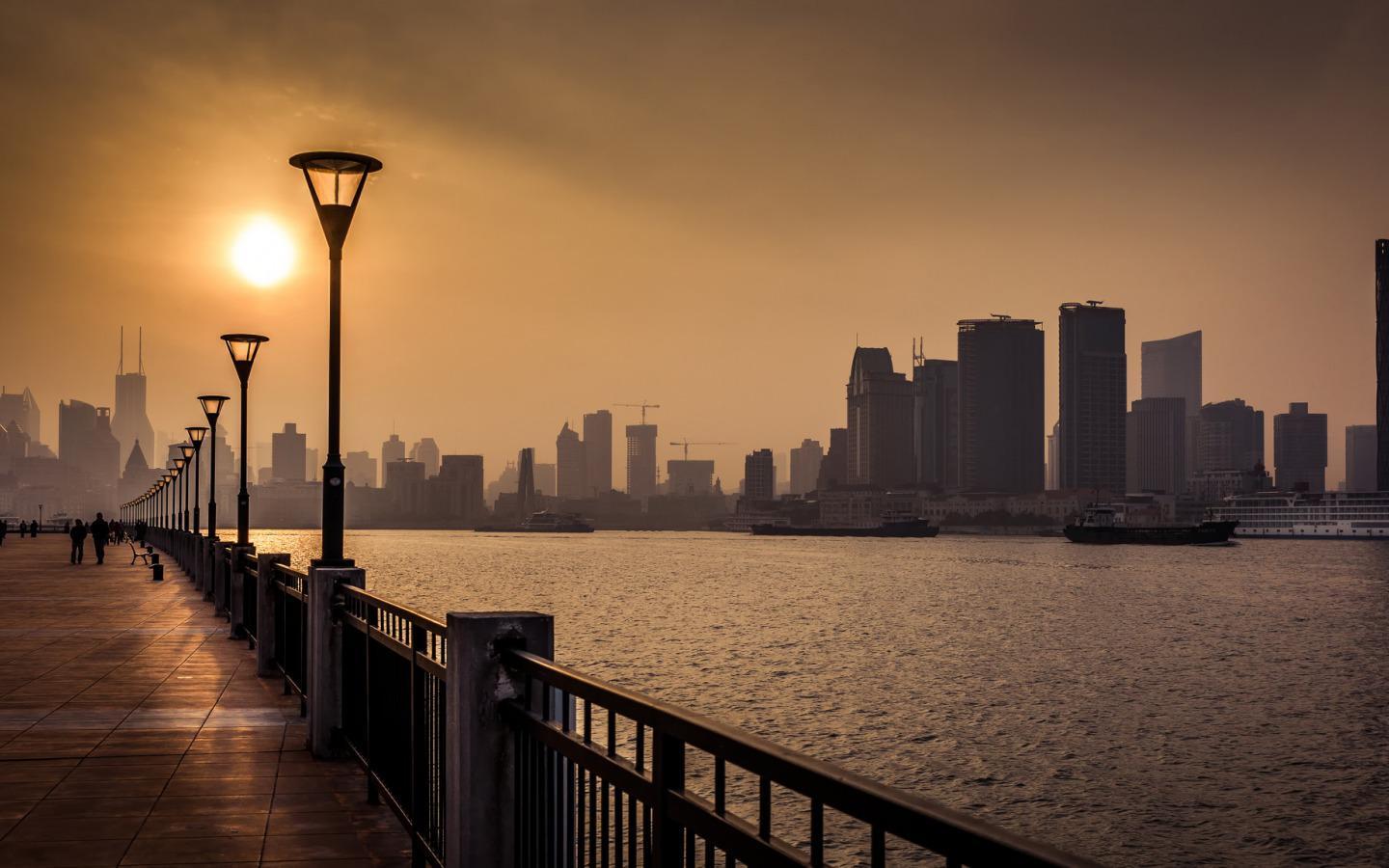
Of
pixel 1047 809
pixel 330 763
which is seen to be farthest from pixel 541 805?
pixel 1047 809

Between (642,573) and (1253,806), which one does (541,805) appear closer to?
(1253,806)

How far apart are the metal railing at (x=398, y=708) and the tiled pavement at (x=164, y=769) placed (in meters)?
0.34

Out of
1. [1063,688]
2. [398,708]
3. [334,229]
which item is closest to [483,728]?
[398,708]

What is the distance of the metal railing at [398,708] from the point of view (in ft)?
22.5

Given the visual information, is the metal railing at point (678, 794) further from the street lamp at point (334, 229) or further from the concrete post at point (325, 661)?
the street lamp at point (334, 229)

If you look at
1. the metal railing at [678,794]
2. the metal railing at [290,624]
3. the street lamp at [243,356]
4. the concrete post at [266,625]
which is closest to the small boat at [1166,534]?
the street lamp at [243,356]

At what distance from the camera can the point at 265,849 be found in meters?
7.36

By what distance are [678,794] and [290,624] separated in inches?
432

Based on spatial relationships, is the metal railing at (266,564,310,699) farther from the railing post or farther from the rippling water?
the railing post

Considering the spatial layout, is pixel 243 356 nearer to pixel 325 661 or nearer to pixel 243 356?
pixel 243 356

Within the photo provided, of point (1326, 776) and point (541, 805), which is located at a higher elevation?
point (541, 805)

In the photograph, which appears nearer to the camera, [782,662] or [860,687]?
[860,687]

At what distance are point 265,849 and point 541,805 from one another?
3.07 metres

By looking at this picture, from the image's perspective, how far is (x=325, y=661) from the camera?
1023 cm
